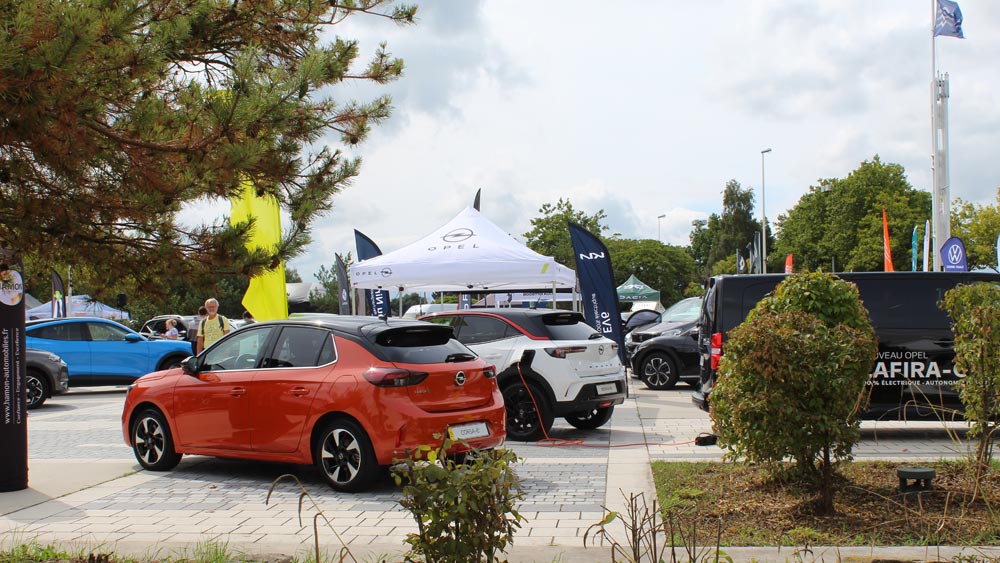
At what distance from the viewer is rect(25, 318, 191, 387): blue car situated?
19594 millimetres

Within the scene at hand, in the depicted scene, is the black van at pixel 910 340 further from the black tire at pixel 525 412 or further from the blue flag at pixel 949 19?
the blue flag at pixel 949 19

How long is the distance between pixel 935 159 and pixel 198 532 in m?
29.0

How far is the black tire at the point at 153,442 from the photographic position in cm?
930

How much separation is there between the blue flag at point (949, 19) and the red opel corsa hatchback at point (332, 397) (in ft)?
86.8

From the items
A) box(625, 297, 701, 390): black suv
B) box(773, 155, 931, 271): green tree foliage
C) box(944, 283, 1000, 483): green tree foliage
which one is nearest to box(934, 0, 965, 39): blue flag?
box(625, 297, 701, 390): black suv

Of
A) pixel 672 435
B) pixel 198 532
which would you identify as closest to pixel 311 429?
pixel 198 532

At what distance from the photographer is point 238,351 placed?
898 centimetres

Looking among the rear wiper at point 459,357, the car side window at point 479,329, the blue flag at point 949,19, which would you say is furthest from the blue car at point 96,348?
the blue flag at point 949,19

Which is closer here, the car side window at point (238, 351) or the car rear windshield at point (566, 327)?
the car side window at point (238, 351)

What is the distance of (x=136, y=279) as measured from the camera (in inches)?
221

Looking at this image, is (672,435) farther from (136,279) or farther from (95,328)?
(95,328)

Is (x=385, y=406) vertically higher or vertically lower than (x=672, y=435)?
higher

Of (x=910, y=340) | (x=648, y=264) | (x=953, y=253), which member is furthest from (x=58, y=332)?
(x=648, y=264)

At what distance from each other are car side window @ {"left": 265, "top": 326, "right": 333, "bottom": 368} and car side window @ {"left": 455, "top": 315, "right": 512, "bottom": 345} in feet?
11.1
